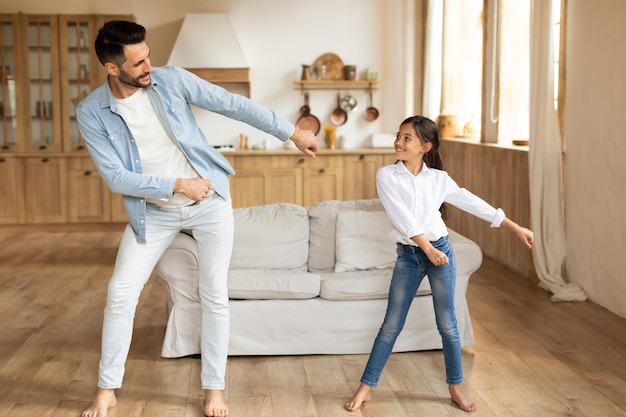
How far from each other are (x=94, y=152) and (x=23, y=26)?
575 cm

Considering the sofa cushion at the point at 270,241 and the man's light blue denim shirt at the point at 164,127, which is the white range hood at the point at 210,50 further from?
the man's light blue denim shirt at the point at 164,127

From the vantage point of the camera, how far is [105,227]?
27.7ft

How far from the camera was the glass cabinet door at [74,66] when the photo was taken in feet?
27.4

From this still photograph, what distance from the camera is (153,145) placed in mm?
3158

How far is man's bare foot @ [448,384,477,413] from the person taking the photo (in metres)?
3.29

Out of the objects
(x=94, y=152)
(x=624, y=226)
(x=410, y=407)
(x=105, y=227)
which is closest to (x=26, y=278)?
(x=105, y=227)

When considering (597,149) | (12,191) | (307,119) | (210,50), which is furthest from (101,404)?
(307,119)

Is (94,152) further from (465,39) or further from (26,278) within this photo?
(465,39)

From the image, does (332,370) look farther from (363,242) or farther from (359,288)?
(363,242)

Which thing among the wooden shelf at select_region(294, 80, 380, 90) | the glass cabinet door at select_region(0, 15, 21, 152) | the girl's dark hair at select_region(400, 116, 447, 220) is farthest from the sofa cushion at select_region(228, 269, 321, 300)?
the glass cabinet door at select_region(0, 15, 21, 152)

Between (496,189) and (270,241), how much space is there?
262 cm

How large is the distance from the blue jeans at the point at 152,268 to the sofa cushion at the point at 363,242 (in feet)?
3.48

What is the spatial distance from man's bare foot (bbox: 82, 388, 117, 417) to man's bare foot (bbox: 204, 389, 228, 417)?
38cm

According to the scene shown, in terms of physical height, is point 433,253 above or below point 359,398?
above
